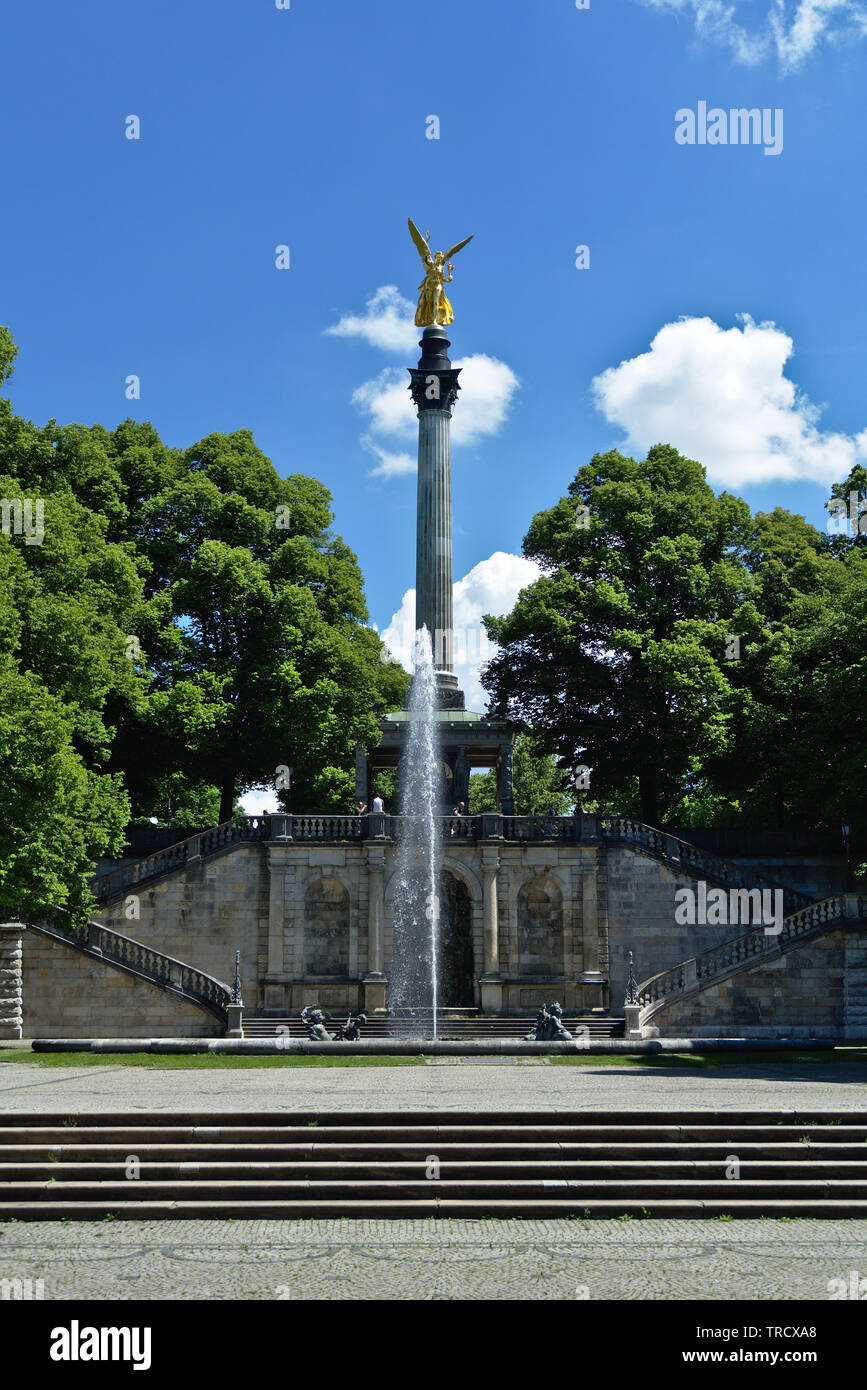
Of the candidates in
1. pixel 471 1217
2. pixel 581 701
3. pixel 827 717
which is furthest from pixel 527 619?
pixel 471 1217

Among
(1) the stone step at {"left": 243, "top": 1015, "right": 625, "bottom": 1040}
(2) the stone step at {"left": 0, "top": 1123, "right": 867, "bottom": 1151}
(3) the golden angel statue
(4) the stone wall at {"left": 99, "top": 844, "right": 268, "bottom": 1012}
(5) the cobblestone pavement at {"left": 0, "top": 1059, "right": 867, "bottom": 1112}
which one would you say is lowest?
(1) the stone step at {"left": 243, "top": 1015, "right": 625, "bottom": 1040}

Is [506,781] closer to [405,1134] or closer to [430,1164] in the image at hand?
[405,1134]

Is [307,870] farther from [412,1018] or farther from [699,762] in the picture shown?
[699,762]

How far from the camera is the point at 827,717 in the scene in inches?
1548

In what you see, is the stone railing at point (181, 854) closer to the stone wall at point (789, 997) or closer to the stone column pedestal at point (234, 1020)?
the stone column pedestal at point (234, 1020)

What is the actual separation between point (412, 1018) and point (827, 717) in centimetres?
1610

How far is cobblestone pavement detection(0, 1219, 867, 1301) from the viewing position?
32.8ft

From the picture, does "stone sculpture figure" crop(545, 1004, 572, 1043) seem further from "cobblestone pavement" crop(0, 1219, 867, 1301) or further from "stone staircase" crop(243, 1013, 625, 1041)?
"cobblestone pavement" crop(0, 1219, 867, 1301)

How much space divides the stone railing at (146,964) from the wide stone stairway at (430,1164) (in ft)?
71.9

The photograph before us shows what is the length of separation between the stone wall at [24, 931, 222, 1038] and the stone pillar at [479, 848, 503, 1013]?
Answer: 9.15 metres

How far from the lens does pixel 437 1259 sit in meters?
11.0

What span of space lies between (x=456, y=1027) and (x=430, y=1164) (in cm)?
2442
